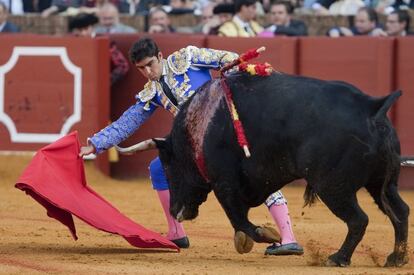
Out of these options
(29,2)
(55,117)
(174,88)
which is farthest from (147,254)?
(29,2)

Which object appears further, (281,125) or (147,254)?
(147,254)

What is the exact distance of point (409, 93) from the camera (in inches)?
463

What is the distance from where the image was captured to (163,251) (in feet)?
25.6

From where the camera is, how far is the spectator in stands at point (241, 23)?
1242 centimetres

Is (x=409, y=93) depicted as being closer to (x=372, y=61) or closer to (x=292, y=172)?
(x=372, y=61)

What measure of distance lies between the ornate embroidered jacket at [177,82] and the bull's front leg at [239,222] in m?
0.73

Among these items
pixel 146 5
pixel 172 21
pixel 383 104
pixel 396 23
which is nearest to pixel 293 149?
pixel 383 104

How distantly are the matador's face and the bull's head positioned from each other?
1.36 feet

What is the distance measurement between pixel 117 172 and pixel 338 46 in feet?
8.20

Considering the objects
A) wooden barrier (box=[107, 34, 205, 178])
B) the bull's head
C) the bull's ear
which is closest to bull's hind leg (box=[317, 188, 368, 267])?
the bull's head

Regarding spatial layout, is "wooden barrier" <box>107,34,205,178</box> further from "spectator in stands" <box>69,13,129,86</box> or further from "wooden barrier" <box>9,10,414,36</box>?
"wooden barrier" <box>9,10,414,36</box>

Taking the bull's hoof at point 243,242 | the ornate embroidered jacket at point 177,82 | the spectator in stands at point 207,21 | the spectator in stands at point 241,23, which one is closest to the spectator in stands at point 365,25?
the spectator in stands at point 241,23

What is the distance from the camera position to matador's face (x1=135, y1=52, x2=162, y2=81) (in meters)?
7.46

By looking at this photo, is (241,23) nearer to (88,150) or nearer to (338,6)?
(338,6)
